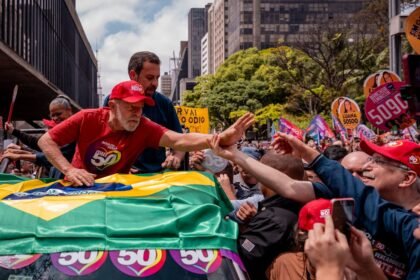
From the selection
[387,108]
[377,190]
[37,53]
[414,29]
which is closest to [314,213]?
[377,190]

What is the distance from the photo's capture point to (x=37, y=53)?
3378 centimetres

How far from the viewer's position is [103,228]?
102 inches

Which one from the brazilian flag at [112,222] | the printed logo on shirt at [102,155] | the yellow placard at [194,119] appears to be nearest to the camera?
the brazilian flag at [112,222]

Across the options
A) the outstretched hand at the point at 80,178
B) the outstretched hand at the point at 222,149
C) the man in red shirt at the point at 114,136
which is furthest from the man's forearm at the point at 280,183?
the outstretched hand at the point at 80,178

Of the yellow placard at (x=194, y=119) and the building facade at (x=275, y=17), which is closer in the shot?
the yellow placard at (x=194, y=119)

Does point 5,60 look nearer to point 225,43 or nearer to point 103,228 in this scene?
point 103,228

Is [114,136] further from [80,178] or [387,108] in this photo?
[387,108]

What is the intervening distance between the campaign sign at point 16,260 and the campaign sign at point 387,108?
7546 mm

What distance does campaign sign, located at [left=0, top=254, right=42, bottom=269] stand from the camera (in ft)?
8.05

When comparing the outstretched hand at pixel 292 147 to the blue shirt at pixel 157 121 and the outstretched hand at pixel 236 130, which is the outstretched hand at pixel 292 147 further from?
the blue shirt at pixel 157 121

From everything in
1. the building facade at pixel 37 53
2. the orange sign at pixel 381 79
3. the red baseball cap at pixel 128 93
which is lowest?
the red baseball cap at pixel 128 93

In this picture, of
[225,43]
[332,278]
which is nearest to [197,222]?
[332,278]

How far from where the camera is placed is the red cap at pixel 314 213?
2.28 m

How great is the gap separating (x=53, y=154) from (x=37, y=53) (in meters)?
31.9
